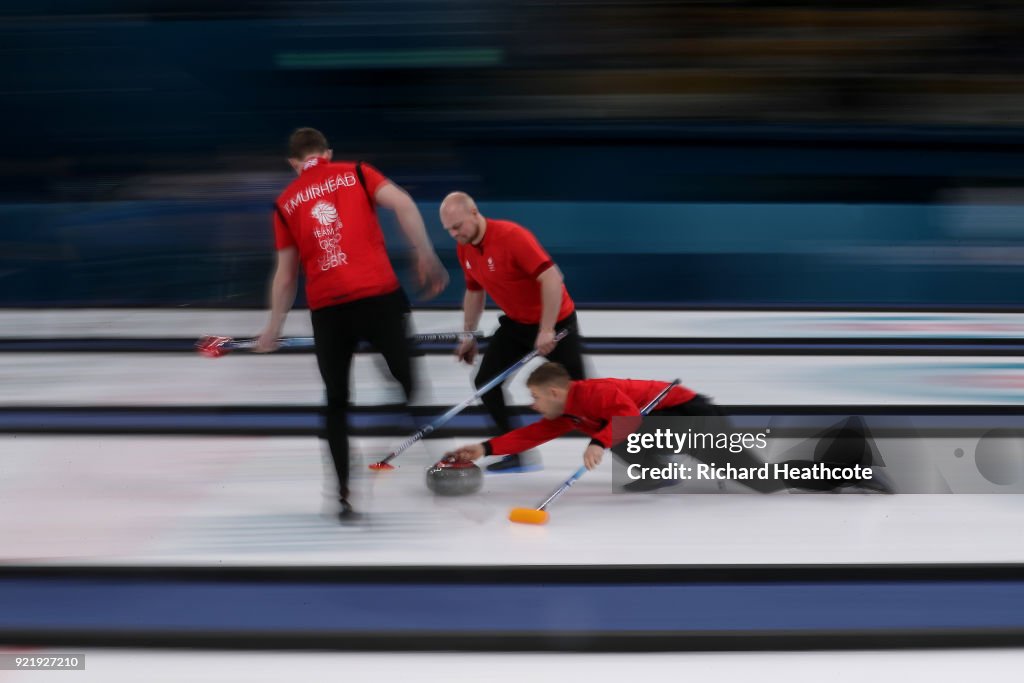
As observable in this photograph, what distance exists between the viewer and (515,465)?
3387mm

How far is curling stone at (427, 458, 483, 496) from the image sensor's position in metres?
3.07

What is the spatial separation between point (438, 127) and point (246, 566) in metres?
7.27

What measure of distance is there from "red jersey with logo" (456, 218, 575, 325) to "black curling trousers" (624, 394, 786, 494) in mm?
545

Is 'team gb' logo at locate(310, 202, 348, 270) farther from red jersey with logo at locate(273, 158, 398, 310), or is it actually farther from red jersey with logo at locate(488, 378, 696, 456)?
red jersey with logo at locate(488, 378, 696, 456)

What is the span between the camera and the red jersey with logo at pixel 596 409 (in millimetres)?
2822

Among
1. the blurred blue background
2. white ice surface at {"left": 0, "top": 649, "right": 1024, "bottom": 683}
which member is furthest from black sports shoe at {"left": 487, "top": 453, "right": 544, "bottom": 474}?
the blurred blue background

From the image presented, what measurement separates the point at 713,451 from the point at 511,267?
0.92 meters

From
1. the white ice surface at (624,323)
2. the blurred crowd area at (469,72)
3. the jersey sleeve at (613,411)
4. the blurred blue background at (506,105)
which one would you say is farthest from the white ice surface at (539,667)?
the blurred crowd area at (469,72)

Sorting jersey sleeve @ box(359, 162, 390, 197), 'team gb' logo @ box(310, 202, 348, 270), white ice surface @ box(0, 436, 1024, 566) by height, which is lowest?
white ice surface @ box(0, 436, 1024, 566)

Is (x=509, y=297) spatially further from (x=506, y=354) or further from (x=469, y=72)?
(x=469, y=72)

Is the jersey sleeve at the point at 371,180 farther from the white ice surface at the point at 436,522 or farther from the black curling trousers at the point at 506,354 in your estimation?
the white ice surface at the point at 436,522

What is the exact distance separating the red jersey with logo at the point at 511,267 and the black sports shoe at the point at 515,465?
517mm

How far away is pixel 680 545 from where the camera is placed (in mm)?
2666

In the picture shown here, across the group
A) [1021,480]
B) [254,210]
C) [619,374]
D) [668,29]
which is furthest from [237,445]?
[668,29]
